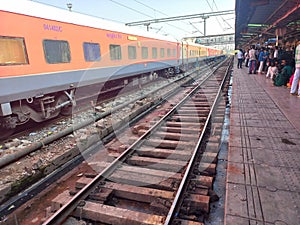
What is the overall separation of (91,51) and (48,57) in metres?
2.00

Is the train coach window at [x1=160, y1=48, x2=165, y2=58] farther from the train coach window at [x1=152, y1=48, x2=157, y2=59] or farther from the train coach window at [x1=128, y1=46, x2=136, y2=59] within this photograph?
the train coach window at [x1=128, y1=46, x2=136, y2=59]

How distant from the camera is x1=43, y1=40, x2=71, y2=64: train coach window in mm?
6492

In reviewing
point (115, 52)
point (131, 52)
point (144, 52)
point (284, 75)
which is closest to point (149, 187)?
point (115, 52)

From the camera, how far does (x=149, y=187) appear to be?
141 inches

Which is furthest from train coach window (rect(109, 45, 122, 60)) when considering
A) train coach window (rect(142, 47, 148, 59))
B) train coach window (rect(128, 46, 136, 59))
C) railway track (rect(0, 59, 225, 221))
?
railway track (rect(0, 59, 225, 221))

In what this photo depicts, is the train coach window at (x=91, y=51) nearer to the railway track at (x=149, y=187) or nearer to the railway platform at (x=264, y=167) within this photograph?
the railway track at (x=149, y=187)

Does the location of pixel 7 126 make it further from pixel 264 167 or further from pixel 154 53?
pixel 154 53

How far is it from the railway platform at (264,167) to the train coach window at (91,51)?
5.31m

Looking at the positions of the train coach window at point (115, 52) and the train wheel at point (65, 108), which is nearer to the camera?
the train wheel at point (65, 108)

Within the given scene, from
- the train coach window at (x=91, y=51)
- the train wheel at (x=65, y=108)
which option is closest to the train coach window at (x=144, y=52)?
the train coach window at (x=91, y=51)

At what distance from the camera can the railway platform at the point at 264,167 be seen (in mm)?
2490

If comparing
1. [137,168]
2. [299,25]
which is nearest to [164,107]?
[137,168]

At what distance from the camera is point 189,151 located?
4652 millimetres

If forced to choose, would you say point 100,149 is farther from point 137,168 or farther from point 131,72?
point 131,72
